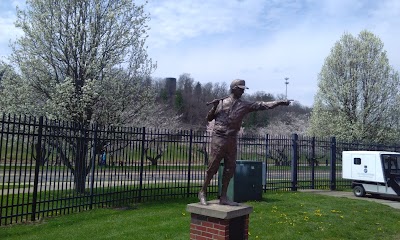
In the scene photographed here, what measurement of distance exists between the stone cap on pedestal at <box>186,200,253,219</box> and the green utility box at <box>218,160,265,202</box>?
5.52 meters

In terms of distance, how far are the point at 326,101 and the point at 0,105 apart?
79.4 ft

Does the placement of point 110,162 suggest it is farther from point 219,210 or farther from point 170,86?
point 170,86

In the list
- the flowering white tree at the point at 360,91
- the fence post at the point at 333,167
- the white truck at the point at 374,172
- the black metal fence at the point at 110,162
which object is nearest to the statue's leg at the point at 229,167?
the black metal fence at the point at 110,162

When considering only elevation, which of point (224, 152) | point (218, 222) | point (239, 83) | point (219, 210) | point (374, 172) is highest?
point (239, 83)

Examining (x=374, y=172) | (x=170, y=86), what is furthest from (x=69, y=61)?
(x=170, y=86)

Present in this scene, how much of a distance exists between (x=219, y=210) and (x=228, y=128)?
136 cm

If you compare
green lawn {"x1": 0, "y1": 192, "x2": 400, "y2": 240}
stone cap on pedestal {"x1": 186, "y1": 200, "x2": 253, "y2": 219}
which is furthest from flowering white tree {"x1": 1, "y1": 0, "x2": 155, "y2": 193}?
stone cap on pedestal {"x1": 186, "y1": 200, "x2": 253, "y2": 219}

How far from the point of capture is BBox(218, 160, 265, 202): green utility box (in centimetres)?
1155

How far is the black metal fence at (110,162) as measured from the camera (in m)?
8.89

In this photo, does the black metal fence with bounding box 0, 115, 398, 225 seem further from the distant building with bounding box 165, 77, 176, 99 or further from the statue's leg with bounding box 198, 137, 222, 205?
the distant building with bounding box 165, 77, 176, 99

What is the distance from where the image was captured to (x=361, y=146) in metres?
19.3

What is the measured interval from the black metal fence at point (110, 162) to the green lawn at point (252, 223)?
2.12ft

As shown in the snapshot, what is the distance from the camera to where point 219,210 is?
554 cm

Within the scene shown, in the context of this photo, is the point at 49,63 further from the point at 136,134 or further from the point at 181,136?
the point at 181,136
